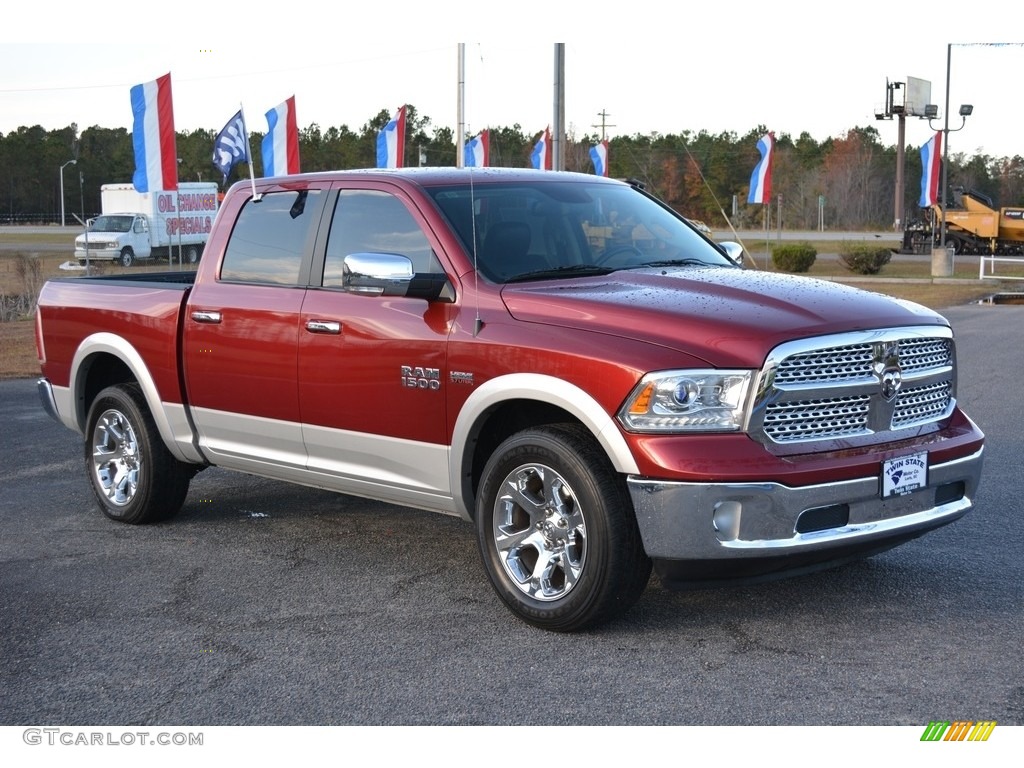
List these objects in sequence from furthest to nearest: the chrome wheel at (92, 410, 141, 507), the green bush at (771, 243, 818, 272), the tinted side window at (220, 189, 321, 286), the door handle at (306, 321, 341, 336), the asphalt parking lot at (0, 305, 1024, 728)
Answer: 1. the green bush at (771, 243, 818, 272)
2. the chrome wheel at (92, 410, 141, 507)
3. the tinted side window at (220, 189, 321, 286)
4. the door handle at (306, 321, 341, 336)
5. the asphalt parking lot at (0, 305, 1024, 728)

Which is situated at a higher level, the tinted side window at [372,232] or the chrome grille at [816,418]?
the tinted side window at [372,232]

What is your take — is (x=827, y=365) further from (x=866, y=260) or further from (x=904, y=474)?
(x=866, y=260)

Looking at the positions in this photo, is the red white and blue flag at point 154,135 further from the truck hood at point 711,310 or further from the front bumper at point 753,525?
the front bumper at point 753,525

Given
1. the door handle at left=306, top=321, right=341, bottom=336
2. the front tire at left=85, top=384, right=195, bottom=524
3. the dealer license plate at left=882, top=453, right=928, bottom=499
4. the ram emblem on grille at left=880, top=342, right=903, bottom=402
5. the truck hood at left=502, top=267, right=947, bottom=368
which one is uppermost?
the truck hood at left=502, top=267, right=947, bottom=368

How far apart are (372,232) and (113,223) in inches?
1450

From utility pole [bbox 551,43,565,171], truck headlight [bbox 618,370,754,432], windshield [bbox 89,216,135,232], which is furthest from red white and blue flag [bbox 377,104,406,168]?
truck headlight [bbox 618,370,754,432]

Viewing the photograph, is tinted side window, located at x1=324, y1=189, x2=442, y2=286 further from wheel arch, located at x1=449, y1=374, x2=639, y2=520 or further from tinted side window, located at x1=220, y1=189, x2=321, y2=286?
wheel arch, located at x1=449, y1=374, x2=639, y2=520

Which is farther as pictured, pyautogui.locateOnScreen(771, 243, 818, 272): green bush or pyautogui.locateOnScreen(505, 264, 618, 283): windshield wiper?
pyautogui.locateOnScreen(771, 243, 818, 272): green bush

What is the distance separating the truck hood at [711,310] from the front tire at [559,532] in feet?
1.63

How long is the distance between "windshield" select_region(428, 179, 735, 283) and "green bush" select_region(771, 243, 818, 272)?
98.5 ft

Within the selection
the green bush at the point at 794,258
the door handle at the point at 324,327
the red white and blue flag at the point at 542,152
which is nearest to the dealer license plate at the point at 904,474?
the door handle at the point at 324,327

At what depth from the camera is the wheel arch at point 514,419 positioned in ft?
16.1

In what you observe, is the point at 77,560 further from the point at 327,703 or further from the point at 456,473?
the point at 327,703

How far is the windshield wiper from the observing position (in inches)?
226
